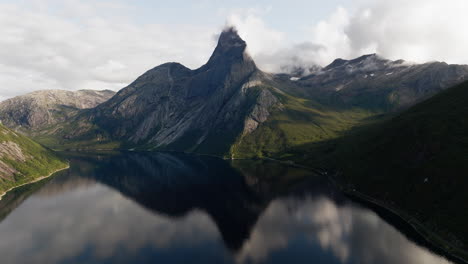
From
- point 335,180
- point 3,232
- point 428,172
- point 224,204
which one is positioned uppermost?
point 428,172

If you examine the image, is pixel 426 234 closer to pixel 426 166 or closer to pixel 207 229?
pixel 426 166

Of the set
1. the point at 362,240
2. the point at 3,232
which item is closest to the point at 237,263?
the point at 362,240

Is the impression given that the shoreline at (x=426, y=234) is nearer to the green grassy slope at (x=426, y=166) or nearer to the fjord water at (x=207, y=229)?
the green grassy slope at (x=426, y=166)

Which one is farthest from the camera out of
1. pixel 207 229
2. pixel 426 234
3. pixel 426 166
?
pixel 426 166

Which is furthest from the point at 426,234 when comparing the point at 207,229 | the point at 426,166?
the point at 207,229

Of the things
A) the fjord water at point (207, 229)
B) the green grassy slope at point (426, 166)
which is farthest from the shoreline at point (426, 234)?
the fjord water at point (207, 229)

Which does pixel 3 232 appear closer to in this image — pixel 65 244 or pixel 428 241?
pixel 65 244
